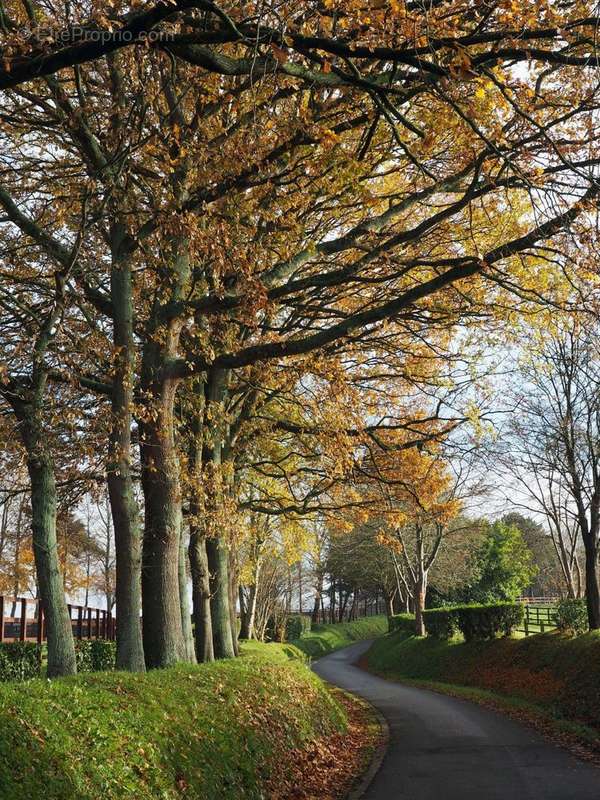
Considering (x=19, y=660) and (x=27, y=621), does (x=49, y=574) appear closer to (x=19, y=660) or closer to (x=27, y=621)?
(x=19, y=660)

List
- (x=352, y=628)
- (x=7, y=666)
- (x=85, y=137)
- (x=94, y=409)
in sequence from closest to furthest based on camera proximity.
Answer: (x=85, y=137)
(x=94, y=409)
(x=7, y=666)
(x=352, y=628)

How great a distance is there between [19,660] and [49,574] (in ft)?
29.3

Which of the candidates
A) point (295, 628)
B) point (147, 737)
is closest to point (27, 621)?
point (147, 737)

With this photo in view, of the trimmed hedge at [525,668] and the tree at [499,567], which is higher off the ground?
the tree at [499,567]

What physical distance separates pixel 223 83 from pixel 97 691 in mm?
7944

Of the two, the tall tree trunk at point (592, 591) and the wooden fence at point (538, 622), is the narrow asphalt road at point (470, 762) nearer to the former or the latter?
the tall tree trunk at point (592, 591)

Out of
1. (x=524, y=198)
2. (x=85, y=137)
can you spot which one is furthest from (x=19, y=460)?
(x=524, y=198)

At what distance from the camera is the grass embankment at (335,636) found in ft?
177

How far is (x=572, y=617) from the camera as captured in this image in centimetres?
2278

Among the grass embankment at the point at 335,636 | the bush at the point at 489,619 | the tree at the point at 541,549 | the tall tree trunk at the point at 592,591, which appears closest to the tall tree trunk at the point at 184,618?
the tall tree trunk at the point at 592,591

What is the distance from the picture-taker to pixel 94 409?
15.6 metres

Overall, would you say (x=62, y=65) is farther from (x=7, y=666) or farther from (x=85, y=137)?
(x=7, y=666)

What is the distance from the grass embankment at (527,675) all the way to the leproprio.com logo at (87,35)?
1291 centimetres

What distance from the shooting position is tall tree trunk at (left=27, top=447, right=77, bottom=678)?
10.0 metres
